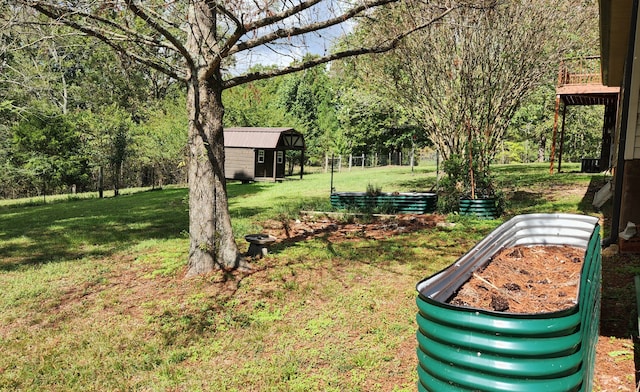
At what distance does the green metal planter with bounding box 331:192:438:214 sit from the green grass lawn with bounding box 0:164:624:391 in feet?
6.74

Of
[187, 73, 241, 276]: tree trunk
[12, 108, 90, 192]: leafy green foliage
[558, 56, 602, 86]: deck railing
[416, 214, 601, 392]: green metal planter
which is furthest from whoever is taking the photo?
[12, 108, 90, 192]: leafy green foliage

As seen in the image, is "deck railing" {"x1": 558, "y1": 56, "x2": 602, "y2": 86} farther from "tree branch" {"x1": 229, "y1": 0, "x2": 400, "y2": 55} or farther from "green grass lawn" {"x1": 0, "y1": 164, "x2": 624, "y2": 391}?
"tree branch" {"x1": 229, "y1": 0, "x2": 400, "y2": 55}

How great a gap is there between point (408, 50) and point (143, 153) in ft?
52.9

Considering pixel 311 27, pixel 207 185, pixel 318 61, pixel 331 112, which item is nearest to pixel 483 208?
pixel 318 61

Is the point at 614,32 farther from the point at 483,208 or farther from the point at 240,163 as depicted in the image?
the point at 240,163

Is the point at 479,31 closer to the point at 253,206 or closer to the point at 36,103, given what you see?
the point at 253,206

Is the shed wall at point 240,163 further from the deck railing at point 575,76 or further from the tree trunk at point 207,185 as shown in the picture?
the tree trunk at point 207,185

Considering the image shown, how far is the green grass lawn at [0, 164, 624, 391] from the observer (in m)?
3.42

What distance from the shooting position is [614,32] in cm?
720

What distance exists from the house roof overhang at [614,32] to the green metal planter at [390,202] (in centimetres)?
472

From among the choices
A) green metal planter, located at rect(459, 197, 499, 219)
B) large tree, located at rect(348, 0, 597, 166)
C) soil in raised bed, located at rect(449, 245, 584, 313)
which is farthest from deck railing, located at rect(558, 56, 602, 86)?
soil in raised bed, located at rect(449, 245, 584, 313)

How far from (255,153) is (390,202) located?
15756mm

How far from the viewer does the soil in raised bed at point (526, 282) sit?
2.39 meters

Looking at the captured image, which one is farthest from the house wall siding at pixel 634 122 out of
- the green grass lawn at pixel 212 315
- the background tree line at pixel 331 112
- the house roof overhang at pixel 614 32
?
the background tree line at pixel 331 112
